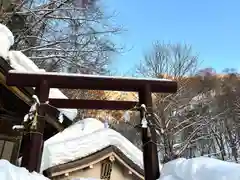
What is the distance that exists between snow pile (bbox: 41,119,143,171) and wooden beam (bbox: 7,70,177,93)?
12.9ft

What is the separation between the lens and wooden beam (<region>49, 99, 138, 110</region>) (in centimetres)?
426

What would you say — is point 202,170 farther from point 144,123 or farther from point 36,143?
point 36,143

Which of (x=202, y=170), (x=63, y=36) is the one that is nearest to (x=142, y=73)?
(x=63, y=36)

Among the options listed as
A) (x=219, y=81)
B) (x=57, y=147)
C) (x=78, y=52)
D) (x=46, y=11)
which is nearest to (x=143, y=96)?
(x=57, y=147)

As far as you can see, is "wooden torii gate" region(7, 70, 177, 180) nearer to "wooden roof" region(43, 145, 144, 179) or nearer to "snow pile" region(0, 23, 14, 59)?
"snow pile" region(0, 23, 14, 59)

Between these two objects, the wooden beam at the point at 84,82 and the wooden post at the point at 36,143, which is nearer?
the wooden post at the point at 36,143

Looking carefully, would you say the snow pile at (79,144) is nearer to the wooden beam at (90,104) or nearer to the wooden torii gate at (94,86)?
the wooden beam at (90,104)

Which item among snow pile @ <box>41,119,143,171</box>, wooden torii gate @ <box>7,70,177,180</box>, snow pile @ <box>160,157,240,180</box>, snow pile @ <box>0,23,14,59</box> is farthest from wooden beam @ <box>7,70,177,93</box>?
snow pile @ <box>41,119,143,171</box>

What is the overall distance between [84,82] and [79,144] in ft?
15.6

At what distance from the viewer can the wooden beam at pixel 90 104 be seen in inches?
168

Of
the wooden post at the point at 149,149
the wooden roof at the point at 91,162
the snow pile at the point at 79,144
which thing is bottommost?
the wooden roof at the point at 91,162

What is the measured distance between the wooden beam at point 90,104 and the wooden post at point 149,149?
0.52 metres

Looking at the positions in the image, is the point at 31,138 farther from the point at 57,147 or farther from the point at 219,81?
the point at 219,81

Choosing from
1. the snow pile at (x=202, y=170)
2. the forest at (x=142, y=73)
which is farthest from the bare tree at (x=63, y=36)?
the snow pile at (x=202, y=170)
